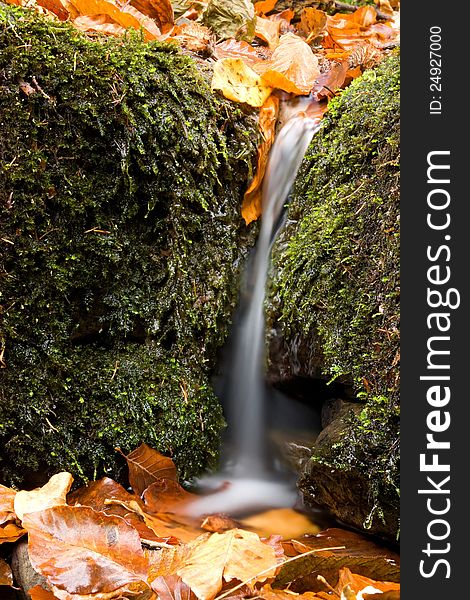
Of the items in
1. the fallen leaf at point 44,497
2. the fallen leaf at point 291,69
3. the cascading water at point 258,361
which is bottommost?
the fallen leaf at point 44,497

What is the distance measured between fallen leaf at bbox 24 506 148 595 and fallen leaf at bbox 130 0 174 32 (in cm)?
233

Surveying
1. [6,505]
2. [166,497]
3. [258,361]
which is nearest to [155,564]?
[6,505]

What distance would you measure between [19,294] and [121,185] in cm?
51

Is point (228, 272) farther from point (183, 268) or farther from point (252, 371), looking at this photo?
point (252, 371)

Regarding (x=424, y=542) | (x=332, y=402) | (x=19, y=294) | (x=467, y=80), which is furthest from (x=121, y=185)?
(x=424, y=542)

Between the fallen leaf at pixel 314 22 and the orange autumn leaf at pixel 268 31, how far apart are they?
204 mm

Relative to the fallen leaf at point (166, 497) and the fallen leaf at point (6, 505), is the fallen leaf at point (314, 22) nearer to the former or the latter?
the fallen leaf at point (166, 497)

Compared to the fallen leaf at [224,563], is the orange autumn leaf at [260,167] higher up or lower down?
higher up

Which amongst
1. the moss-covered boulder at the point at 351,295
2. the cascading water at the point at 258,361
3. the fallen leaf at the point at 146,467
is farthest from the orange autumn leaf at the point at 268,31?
the fallen leaf at the point at 146,467

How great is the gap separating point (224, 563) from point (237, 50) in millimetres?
2692

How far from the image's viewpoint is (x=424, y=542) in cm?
108

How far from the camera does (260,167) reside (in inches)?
90.2

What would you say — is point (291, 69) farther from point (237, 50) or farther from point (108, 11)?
point (108, 11)

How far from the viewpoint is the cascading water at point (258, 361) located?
2148 millimetres
